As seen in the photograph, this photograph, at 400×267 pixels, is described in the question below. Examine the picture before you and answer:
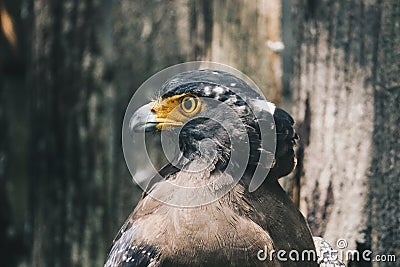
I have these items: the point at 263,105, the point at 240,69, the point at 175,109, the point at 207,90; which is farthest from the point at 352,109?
the point at 175,109

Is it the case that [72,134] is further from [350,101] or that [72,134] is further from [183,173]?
[350,101]

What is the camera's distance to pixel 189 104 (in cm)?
385

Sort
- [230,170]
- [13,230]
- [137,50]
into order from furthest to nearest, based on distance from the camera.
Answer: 1. [13,230]
2. [230,170]
3. [137,50]

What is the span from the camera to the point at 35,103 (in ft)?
12.8

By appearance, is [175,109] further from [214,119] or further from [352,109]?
[352,109]

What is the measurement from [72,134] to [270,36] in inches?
33.4

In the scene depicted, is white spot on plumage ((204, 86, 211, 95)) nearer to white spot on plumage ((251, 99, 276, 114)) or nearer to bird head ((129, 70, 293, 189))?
bird head ((129, 70, 293, 189))

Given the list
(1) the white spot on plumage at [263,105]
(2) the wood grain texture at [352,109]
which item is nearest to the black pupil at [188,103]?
(1) the white spot on plumage at [263,105]

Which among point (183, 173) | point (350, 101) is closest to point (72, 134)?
point (183, 173)

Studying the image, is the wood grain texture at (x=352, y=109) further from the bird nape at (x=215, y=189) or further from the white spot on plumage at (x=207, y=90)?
the white spot on plumage at (x=207, y=90)

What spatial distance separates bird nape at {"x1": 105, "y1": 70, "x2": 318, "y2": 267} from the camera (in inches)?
144

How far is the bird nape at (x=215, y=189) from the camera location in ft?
12.0

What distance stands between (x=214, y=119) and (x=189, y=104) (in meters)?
0.16

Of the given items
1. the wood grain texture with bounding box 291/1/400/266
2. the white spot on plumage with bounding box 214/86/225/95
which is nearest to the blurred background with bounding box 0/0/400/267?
the wood grain texture with bounding box 291/1/400/266
